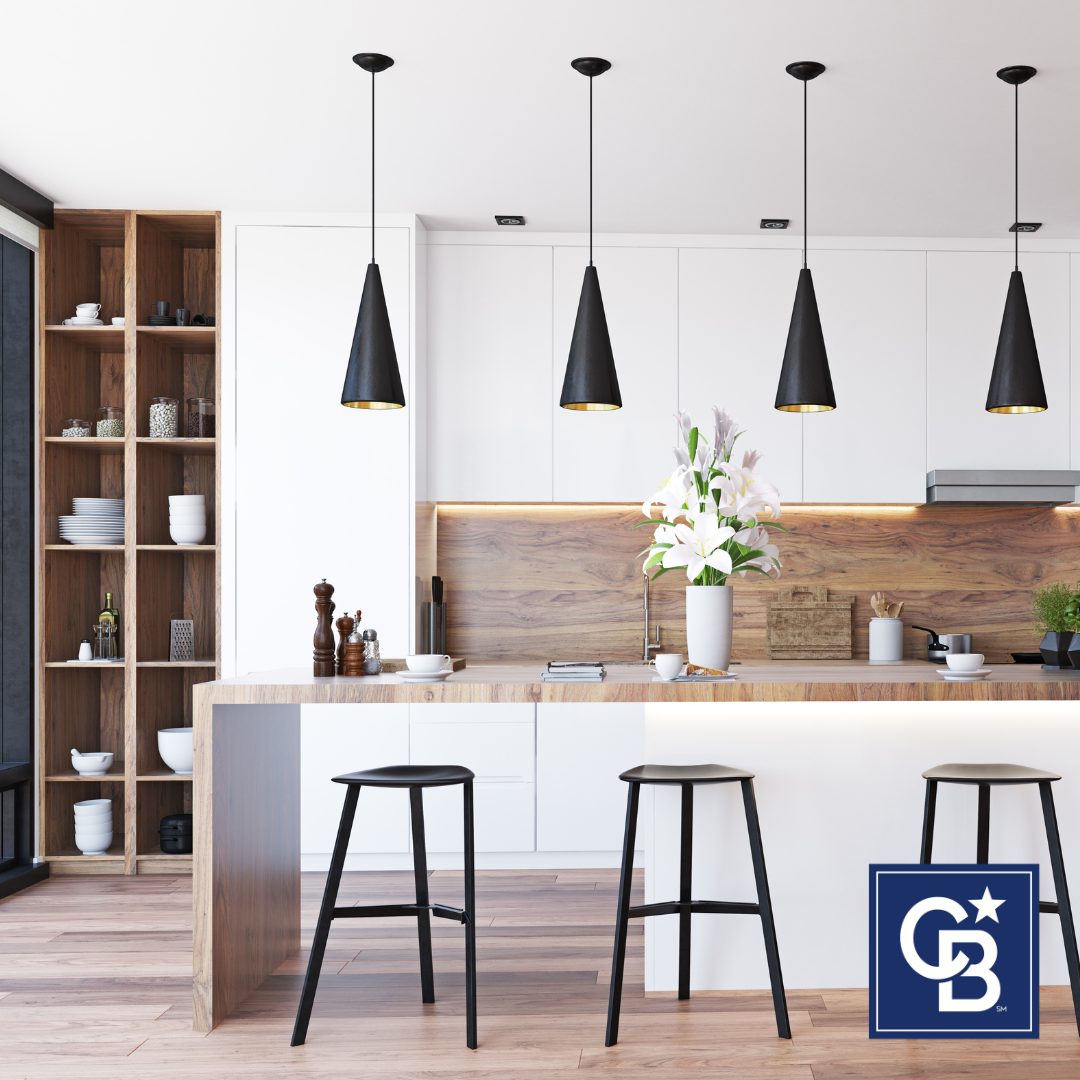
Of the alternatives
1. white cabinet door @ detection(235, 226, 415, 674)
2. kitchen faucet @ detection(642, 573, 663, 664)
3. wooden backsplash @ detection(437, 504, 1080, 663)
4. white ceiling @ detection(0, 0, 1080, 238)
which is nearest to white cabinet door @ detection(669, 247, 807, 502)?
white ceiling @ detection(0, 0, 1080, 238)

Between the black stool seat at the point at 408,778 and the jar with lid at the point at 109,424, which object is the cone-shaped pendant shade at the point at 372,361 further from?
the jar with lid at the point at 109,424

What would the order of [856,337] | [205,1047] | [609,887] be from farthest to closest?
[856,337]
[609,887]
[205,1047]

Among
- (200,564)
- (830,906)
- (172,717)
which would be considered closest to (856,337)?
(830,906)

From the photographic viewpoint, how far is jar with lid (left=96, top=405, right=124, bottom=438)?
4855 millimetres

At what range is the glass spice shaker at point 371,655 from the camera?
10.7 feet

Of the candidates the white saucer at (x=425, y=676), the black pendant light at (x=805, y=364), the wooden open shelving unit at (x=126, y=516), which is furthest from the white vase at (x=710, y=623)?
the wooden open shelving unit at (x=126, y=516)

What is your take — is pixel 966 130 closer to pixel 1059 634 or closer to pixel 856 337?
pixel 856 337

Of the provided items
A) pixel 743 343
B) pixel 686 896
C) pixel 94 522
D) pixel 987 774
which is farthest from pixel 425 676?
pixel 743 343

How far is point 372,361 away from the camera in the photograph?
327 cm

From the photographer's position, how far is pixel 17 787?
4.65 m

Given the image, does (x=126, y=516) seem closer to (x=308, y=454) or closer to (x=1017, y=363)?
(x=308, y=454)

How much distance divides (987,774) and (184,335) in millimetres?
3663

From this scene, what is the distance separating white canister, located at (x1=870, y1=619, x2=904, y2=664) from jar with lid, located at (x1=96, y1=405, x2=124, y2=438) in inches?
136

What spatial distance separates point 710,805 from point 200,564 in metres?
2.94
